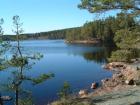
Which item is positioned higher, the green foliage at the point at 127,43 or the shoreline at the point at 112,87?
the green foliage at the point at 127,43

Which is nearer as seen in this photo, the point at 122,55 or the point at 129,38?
the point at 129,38

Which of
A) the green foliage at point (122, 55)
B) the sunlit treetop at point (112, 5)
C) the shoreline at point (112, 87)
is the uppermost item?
the sunlit treetop at point (112, 5)

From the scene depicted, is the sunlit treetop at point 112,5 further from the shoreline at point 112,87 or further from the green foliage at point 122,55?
the shoreline at point 112,87

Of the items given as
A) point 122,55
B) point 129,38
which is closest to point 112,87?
point 122,55

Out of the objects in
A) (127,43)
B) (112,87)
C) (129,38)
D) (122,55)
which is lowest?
(112,87)

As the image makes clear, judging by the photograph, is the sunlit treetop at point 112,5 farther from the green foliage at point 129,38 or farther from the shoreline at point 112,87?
the shoreline at point 112,87

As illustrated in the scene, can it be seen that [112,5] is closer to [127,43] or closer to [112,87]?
[127,43]

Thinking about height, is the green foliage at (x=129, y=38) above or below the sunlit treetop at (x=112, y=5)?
below

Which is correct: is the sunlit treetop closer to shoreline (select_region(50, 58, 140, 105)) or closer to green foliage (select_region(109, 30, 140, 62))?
green foliage (select_region(109, 30, 140, 62))

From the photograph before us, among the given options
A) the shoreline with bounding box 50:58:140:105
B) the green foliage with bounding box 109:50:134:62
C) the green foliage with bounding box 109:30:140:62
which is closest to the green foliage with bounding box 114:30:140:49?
the green foliage with bounding box 109:30:140:62

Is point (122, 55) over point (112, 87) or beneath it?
over

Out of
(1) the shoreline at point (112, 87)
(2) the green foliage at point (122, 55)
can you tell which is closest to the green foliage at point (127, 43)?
(2) the green foliage at point (122, 55)

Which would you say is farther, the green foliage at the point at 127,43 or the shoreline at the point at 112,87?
the shoreline at the point at 112,87

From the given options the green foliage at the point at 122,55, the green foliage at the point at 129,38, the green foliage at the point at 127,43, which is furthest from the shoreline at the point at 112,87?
the green foliage at the point at 129,38
